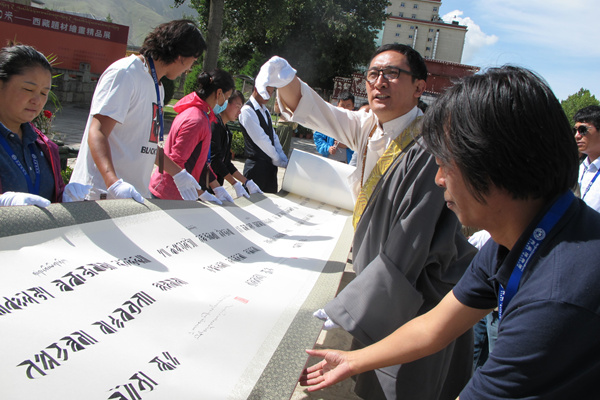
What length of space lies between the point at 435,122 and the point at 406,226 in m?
0.77

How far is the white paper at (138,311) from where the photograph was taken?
114 centimetres

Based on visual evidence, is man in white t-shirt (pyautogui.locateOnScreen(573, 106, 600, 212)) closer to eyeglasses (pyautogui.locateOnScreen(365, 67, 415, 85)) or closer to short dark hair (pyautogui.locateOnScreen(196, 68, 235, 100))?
eyeglasses (pyautogui.locateOnScreen(365, 67, 415, 85))

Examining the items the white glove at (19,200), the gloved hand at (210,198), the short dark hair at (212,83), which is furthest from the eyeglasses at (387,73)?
the short dark hair at (212,83)

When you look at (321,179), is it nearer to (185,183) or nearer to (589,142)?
(185,183)

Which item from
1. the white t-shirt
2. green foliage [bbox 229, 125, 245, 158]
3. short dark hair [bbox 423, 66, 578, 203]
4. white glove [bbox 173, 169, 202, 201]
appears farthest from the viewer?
green foliage [bbox 229, 125, 245, 158]

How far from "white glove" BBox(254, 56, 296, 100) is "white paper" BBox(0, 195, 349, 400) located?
2.61 ft

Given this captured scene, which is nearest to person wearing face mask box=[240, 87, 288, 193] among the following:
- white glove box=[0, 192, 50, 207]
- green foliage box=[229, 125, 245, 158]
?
white glove box=[0, 192, 50, 207]

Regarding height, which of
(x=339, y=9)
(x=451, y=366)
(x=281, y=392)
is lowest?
(x=451, y=366)

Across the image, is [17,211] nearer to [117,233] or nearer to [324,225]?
[117,233]

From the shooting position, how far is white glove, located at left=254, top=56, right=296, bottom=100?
2.15 m

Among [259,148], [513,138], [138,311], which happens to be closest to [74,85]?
[259,148]

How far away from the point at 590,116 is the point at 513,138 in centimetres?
346

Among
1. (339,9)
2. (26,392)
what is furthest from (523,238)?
(339,9)

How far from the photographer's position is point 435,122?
108 centimetres
